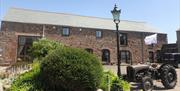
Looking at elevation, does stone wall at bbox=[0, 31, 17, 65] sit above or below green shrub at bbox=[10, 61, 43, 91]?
above

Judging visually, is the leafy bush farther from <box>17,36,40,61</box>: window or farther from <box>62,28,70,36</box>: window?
<box>62,28,70,36</box>: window

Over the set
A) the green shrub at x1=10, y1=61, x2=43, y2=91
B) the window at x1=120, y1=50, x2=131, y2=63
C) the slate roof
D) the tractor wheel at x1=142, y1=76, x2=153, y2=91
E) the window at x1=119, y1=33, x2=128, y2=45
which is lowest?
the tractor wheel at x1=142, y1=76, x2=153, y2=91

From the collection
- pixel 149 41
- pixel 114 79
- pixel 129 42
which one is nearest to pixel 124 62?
pixel 129 42

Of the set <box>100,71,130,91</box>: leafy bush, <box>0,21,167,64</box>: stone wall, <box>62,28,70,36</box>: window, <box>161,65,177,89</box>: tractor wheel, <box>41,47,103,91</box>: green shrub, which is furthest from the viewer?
<box>62,28,70,36</box>: window

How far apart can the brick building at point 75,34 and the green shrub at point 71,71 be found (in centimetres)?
2059

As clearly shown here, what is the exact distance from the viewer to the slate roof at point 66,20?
105ft

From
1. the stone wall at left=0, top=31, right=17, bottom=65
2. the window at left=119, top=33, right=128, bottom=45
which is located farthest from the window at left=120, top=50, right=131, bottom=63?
the stone wall at left=0, top=31, right=17, bottom=65

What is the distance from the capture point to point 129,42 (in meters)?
36.8

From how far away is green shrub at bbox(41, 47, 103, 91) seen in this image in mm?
9773

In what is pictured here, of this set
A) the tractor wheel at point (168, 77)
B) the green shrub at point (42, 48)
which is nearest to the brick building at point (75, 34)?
the green shrub at point (42, 48)

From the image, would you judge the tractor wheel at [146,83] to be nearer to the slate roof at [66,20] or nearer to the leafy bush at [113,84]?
the leafy bush at [113,84]

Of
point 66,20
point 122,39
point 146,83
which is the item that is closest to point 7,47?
point 66,20

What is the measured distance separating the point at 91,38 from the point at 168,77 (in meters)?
19.9

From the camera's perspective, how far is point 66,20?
35.2 meters
